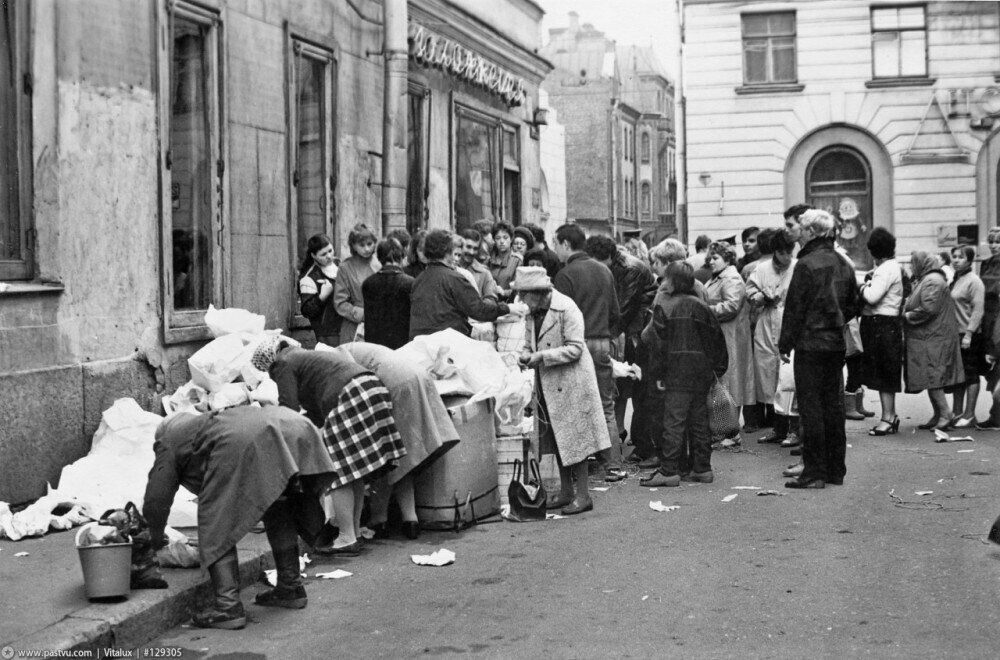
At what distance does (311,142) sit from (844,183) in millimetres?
21789

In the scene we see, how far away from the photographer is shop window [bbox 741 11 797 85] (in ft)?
107

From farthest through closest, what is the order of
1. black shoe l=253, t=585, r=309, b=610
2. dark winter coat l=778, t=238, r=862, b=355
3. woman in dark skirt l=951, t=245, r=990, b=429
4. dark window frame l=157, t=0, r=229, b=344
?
woman in dark skirt l=951, t=245, r=990, b=429
dark window frame l=157, t=0, r=229, b=344
dark winter coat l=778, t=238, r=862, b=355
black shoe l=253, t=585, r=309, b=610

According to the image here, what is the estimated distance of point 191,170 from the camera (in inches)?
438

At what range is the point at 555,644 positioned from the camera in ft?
19.1

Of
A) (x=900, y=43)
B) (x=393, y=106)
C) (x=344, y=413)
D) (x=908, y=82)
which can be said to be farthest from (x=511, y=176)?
(x=900, y=43)

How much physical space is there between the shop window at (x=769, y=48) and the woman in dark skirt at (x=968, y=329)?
2004cm

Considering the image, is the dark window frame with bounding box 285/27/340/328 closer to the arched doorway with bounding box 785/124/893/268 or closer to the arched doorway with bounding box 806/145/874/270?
the arched doorway with bounding box 785/124/893/268

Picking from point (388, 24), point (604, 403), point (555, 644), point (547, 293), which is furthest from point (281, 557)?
point (388, 24)

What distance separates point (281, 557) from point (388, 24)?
9.47 meters

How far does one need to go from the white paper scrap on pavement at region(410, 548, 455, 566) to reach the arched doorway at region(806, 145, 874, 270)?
2605cm

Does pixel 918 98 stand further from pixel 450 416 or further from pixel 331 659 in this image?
pixel 331 659

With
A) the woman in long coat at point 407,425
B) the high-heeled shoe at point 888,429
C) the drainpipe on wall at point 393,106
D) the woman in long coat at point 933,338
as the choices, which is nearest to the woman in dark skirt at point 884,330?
the high-heeled shoe at point 888,429

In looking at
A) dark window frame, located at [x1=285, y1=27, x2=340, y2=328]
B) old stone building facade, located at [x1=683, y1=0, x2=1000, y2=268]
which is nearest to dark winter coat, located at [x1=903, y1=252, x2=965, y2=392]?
dark window frame, located at [x1=285, y1=27, x2=340, y2=328]

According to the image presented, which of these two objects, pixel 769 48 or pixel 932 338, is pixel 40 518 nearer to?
pixel 932 338
